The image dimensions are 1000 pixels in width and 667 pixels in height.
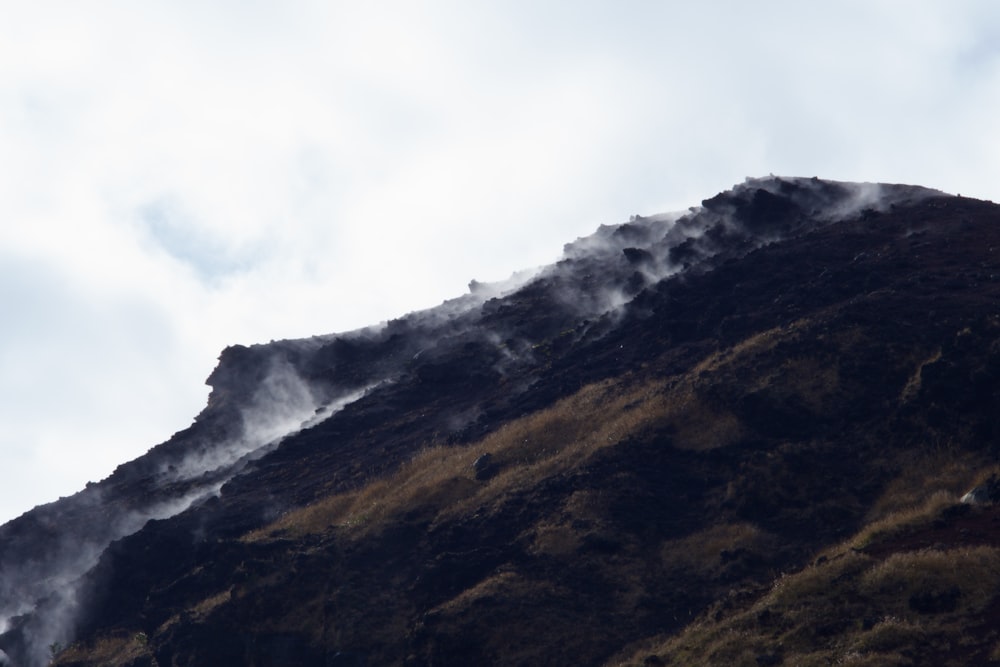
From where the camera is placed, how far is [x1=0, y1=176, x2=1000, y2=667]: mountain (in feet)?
118

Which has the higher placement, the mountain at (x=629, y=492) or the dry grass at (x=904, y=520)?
the mountain at (x=629, y=492)

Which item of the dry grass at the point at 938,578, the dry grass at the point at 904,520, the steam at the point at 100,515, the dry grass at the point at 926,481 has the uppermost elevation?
the steam at the point at 100,515

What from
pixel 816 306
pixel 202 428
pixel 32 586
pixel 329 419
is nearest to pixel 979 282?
pixel 816 306

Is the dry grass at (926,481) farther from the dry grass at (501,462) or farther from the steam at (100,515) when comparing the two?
the steam at (100,515)

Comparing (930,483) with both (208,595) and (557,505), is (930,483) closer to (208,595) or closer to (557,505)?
(557,505)

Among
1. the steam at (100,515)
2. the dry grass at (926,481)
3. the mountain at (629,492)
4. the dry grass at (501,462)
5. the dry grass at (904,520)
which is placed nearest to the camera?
the mountain at (629,492)

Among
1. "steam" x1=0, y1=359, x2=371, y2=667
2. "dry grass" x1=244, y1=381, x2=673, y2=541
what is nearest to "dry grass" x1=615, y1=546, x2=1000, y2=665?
"dry grass" x1=244, y1=381, x2=673, y2=541

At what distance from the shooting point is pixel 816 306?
52531 mm

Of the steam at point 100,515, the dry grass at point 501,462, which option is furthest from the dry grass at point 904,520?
the steam at point 100,515

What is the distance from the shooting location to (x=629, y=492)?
44406 mm

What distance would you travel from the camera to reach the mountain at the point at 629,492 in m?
35.9

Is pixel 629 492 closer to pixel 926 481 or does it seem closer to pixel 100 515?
pixel 926 481

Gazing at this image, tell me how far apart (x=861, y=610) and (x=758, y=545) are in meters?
7.86

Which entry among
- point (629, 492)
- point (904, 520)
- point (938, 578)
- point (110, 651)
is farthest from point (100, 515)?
point (938, 578)
